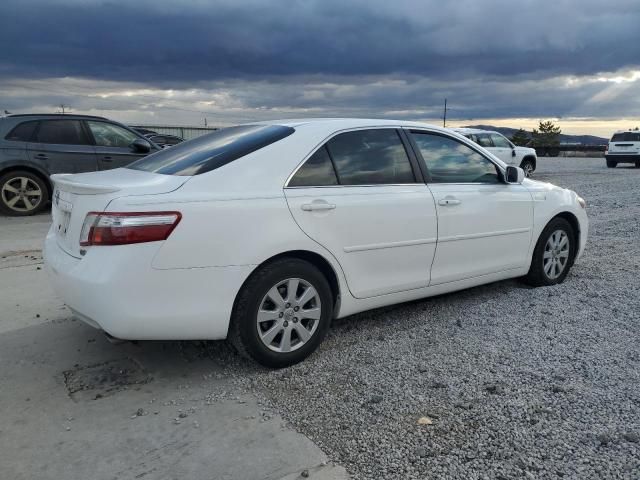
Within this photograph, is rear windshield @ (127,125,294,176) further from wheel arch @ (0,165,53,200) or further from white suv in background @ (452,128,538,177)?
white suv in background @ (452,128,538,177)

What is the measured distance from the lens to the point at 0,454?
2.71 metres

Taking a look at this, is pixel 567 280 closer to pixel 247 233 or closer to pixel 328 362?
pixel 328 362

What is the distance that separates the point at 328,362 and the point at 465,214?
1693mm

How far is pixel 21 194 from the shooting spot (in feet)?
32.0

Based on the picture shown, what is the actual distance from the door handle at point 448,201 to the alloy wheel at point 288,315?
1326 mm

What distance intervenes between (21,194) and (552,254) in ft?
28.5

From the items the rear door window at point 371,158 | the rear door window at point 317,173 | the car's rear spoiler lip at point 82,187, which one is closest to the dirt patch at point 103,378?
the car's rear spoiler lip at point 82,187

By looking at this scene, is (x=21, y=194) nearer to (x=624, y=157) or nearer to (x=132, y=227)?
(x=132, y=227)

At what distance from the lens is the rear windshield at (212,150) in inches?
141

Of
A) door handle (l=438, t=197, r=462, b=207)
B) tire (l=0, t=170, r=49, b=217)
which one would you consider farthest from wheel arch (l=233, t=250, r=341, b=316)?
tire (l=0, t=170, r=49, b=217)

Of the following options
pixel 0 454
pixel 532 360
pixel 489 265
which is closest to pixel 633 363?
pixel 532 360

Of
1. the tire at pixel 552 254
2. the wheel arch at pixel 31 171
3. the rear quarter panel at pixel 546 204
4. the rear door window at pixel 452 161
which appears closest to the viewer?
the rear door window at pixel 452 161

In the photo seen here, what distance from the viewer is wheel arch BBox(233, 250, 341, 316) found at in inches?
135

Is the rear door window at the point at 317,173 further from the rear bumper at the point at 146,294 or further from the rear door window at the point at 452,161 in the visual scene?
the rear door window at the point at 452,161
